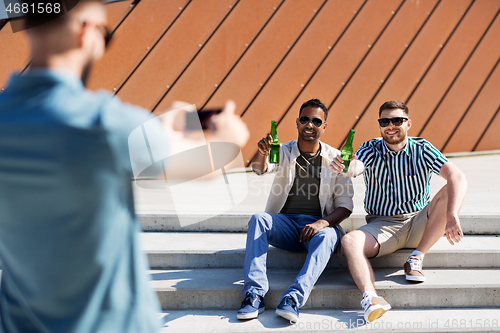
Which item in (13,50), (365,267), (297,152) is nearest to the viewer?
(365,267)

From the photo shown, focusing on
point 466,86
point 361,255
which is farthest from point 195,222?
point 466,86

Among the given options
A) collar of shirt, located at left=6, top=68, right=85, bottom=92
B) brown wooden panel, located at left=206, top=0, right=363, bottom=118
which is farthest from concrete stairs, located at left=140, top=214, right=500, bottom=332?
brown wooden panel, located at left=206, top=0, right=363, bottom=118

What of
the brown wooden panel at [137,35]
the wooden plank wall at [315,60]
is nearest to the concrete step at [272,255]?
the wooden plank wall at [315,60]

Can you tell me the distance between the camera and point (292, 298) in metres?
2.31

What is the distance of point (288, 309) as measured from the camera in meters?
2.24

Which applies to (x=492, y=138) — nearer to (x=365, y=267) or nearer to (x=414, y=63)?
(x=414, y=63)

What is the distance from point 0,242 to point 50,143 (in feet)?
0.78

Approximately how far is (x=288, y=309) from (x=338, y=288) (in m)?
0.42

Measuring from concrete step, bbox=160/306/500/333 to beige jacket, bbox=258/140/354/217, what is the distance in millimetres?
766

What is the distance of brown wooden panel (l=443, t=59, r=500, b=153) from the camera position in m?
6.89

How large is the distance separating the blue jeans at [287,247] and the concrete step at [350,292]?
0.15m

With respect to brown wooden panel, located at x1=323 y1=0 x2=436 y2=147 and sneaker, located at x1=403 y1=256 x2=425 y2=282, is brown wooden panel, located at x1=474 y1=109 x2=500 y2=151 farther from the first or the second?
sneaker, located at x1=403 y1=256 x2=425 y2=282

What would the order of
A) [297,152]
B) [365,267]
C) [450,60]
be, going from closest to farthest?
[365,267] → [297,152] → [450,60]

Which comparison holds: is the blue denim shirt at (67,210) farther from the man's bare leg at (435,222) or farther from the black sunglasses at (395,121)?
the black sunglasses at (395,121)
